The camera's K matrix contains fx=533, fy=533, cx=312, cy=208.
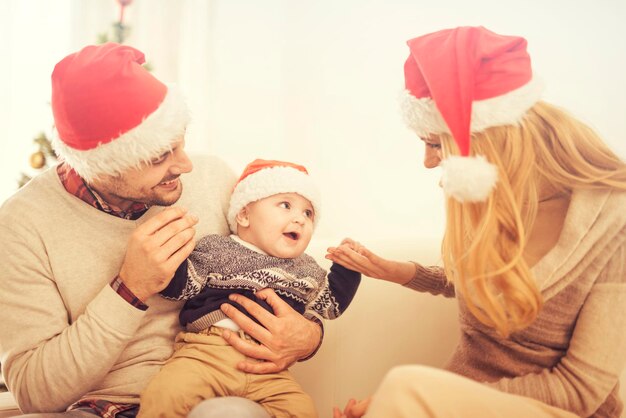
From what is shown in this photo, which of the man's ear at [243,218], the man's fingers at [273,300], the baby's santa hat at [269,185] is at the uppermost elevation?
the baby's santa hat at [269,185]

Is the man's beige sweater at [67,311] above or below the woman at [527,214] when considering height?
below

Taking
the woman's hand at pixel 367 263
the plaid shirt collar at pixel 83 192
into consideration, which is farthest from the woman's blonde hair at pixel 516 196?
the plaid shirt collar at pixel 83 192

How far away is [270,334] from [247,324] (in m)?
0.06

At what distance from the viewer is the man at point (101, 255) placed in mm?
1107

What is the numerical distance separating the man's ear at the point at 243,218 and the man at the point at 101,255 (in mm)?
194

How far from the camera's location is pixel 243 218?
4.56 feet

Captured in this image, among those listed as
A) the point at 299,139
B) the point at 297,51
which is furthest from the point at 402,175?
the point at 297,51

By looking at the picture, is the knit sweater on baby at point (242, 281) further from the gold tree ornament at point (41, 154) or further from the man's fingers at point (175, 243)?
the gold tree ornament at point (41, 154)

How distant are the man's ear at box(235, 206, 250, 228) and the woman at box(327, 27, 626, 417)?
505 mm

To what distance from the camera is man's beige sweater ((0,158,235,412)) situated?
1.10 m

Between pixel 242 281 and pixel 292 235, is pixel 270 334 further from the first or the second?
pixel 292 235

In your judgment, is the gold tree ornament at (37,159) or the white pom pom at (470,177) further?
the gold tree ornament at (37,159)

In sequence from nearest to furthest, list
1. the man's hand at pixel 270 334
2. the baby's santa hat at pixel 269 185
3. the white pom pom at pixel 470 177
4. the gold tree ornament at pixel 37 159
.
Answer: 1. the white pom pom at pixel 470 177
2. the man's hand at pixel 270 334
3. the baby's santa hat at pixel 269 185
4. the gold tree ornament at pixel 37 159

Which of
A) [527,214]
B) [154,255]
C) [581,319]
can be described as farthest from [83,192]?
[581,319]
